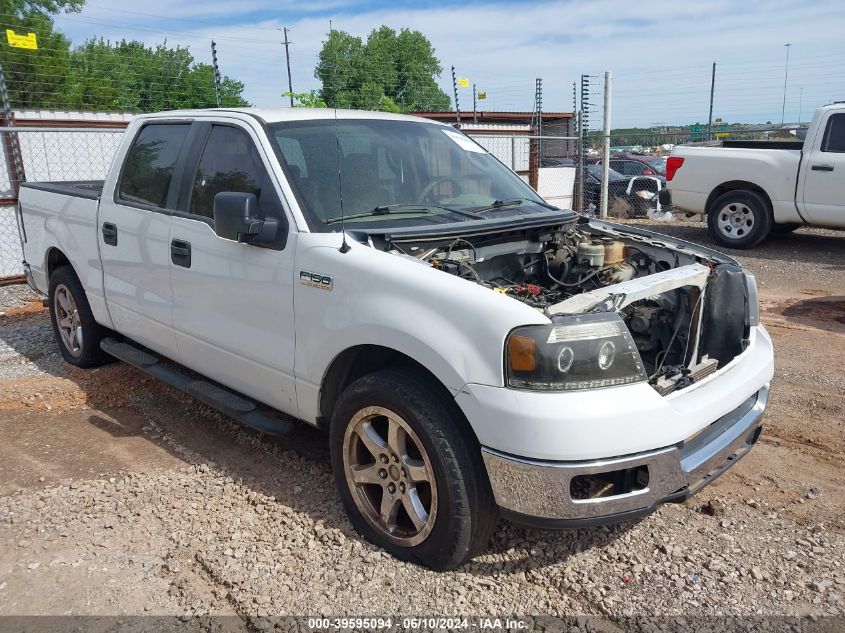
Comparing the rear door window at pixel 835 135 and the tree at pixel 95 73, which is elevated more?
the tree at pixel 95 73

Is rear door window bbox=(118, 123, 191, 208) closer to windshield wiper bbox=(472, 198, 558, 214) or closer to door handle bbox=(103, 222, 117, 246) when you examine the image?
door handle bbox=(103, 222, 117, 246)

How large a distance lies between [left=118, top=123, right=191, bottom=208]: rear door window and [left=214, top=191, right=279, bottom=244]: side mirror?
3.84 ft

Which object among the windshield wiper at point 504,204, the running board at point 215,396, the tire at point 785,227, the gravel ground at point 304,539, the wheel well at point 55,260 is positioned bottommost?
the gravel ground at point 304,539

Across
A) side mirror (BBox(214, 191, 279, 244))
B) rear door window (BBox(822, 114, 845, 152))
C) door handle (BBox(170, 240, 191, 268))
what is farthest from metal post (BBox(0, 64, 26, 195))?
rear door window (BBox(822, 114, 845, 152))

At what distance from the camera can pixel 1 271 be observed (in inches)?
359

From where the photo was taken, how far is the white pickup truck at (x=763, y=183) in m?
10.4

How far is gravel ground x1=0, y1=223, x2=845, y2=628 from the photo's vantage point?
2.98 meters

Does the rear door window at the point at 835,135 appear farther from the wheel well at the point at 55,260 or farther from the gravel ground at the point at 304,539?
the wheel well at the point at 55,260

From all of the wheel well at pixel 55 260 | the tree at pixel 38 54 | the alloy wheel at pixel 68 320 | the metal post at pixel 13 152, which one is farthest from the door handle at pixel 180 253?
the tree at pixel 38 54

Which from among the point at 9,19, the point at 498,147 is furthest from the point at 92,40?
the point at 498,147

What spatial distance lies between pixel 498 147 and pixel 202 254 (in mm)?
10716

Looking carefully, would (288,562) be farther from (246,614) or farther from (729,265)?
(729,265)

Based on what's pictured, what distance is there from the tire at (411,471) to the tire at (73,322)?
3.15 metres

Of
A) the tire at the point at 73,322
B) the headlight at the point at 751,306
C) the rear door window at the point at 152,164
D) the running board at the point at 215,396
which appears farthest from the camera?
the tire at the point at 73,322
